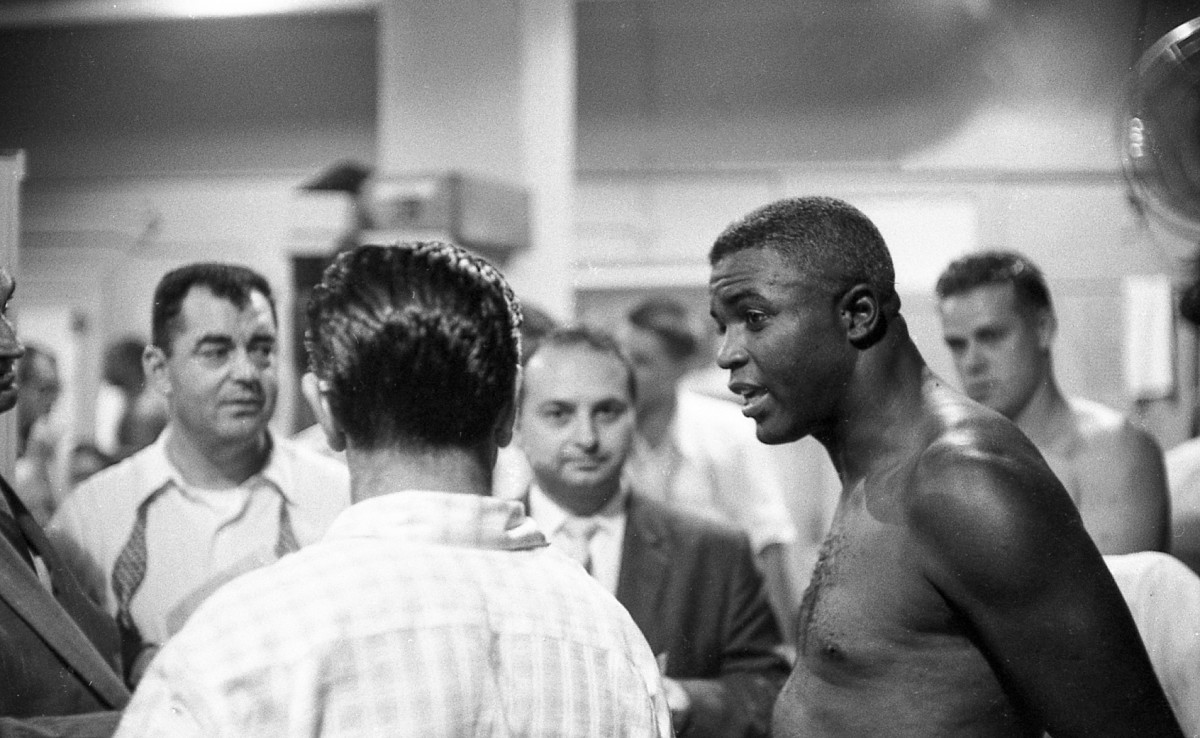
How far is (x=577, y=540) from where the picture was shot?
7.86ft

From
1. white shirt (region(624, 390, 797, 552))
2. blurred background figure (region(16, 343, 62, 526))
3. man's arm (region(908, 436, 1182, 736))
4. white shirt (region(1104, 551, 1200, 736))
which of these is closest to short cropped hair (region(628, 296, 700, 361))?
white shirt (region(624, 390, 797, 552))

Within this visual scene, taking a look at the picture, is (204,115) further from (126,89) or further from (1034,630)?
(1034,630)

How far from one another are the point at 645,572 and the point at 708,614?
13cm

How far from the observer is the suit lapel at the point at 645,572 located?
7.45 ft

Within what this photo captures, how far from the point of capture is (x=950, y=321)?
8.71ft

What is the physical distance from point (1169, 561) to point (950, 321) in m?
0.83

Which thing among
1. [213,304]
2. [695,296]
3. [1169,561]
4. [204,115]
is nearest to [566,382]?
[213,304]

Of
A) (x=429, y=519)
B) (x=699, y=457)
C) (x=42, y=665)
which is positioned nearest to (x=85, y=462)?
(x=699, y=457)

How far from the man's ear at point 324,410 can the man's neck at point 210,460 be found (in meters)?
1.20

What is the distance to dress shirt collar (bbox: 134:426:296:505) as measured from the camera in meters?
2.34

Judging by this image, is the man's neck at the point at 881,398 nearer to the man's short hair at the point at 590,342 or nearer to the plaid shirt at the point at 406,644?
the plaid shirt at the point at 406,644

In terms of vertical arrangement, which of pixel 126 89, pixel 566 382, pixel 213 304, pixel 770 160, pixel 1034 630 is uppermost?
pixel 126 89

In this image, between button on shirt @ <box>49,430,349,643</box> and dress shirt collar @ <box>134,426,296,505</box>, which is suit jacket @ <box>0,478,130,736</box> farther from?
dress shirt collar @ <box>134,426,296,505</box>

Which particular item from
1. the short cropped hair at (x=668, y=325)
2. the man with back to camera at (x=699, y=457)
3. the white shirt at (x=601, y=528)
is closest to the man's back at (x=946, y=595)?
the white shirt at (x=601, y=528)
